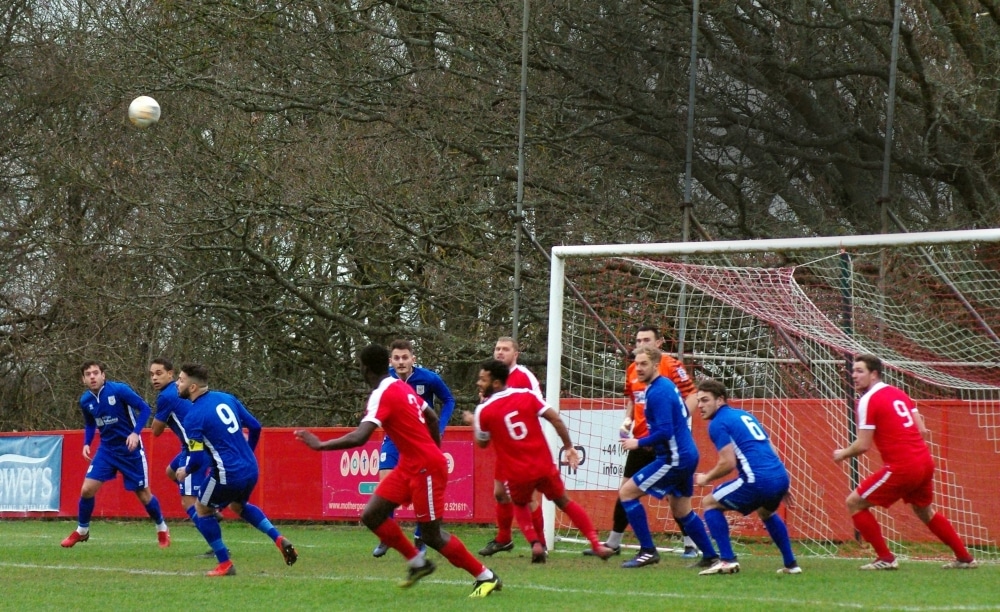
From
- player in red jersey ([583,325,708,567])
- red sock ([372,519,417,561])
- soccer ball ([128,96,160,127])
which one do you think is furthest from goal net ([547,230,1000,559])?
soccer ball ([128,96,160,127])

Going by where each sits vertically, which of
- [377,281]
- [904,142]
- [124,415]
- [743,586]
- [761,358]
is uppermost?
[904,142]

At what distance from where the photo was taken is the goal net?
Result: 1271 cm

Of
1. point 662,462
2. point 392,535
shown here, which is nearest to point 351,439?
point 392,535

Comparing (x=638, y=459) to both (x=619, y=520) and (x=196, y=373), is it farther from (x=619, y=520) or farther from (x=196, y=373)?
(x=196, y=373)

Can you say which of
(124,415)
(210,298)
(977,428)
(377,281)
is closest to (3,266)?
(210,298)

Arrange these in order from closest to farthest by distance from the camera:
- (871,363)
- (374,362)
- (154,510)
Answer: (374,362), (871,363), (154,510)

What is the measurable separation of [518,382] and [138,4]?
13977mm

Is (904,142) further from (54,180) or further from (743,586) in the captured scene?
(54,180)

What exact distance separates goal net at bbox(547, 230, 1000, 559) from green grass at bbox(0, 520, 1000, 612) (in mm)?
1605

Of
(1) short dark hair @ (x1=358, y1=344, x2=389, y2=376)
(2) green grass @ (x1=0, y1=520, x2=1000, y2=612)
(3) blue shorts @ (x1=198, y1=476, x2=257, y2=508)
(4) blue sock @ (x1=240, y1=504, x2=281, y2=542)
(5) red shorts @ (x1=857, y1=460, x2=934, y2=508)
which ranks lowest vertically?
(2) green grass @ (x1=0, y1=520, x2=1000, y2=612)

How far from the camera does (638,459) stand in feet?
37.5

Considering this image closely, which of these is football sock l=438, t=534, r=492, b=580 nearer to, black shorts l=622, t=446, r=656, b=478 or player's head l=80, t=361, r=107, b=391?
black shorts l=622, t=446, r=656, b=478

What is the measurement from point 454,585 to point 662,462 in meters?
2.05

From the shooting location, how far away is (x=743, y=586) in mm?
8891
